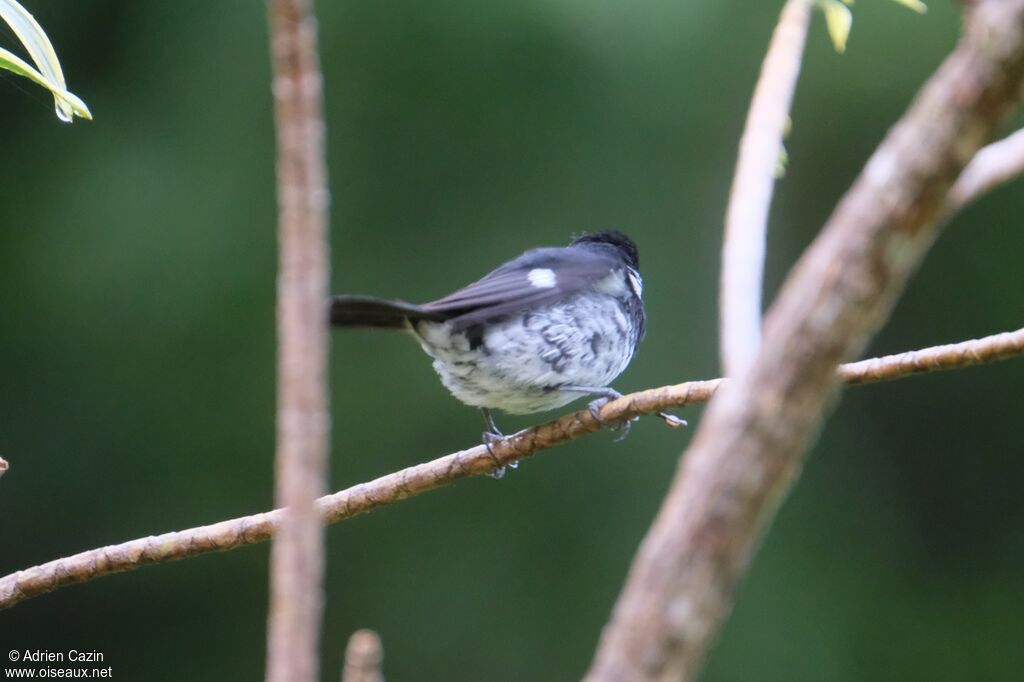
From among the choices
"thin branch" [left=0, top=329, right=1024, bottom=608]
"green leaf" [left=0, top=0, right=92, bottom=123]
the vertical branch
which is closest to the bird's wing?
"thin branch" [left=0, top=329, right=1024, bottom=608]

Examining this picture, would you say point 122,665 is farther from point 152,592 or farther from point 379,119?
point 379,119

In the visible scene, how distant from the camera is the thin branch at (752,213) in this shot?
79 cm

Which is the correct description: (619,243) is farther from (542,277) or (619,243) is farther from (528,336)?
(528,336)

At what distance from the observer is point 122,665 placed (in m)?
4.00

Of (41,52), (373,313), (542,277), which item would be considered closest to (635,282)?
(542,277)

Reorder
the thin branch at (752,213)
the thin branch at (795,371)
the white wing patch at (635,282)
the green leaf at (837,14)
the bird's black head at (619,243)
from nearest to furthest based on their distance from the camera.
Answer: the thin branch at (795,371) < the thin branch at (752,213) < the green leaf at (837,14) < the white wing patch at (635,282) < the bird's black head at (619,243)

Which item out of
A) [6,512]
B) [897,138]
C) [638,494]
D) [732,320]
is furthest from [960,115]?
[6,512]

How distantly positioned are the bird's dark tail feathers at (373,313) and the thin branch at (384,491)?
1.12ft

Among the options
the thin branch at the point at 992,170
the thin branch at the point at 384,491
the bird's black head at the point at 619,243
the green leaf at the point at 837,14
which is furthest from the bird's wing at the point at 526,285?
the thin branch at the point at 992,170

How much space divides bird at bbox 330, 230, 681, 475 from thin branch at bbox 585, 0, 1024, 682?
5.05 feet

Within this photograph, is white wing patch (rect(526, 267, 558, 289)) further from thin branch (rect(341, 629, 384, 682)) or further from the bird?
thin branch (rect(341, 629, 384, 682))

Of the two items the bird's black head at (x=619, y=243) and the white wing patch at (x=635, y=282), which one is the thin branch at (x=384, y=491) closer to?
the white wing patch at (x=635, y=282)

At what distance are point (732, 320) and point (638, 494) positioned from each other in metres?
3.10

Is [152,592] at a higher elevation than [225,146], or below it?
below
